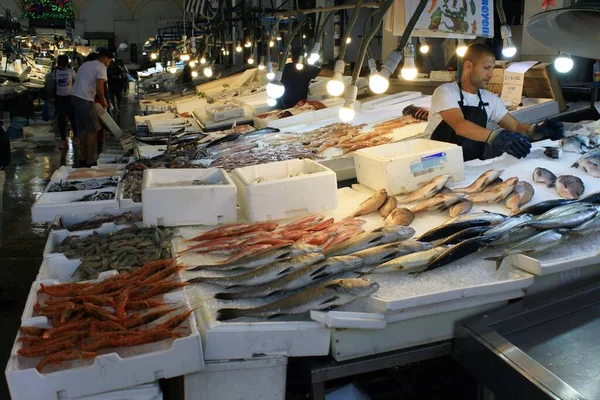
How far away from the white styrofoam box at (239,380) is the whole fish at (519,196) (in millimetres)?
1887

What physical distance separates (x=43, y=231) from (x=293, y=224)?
190 inches

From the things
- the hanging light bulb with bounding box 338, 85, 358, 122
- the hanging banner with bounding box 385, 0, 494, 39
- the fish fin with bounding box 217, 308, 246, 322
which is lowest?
the fish fin with bounding box 217, 308, 246, 322

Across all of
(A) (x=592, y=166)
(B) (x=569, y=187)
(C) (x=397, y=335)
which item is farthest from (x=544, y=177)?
(C) (x=397, y=335)

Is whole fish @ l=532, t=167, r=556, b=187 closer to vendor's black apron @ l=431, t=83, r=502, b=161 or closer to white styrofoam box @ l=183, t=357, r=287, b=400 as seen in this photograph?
vendor's black apron @ l=431, t=83, r=502, b=161

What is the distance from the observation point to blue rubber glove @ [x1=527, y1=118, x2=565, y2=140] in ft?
15.5

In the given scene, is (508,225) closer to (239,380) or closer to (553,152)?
(239,380)

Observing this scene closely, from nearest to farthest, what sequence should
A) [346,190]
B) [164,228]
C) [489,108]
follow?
[164,228], [346,190], [489,108]

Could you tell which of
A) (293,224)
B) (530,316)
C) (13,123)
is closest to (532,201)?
(530,316)

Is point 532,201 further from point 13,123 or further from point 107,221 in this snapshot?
point 13,123

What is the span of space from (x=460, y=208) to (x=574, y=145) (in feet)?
5.64

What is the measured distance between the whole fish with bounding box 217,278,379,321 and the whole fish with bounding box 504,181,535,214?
147 centimetres

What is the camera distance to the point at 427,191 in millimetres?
3973

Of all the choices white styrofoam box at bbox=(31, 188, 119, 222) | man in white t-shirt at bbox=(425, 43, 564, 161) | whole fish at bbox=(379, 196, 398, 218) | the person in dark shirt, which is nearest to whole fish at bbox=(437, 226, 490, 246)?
whole fish at bbox=(379, 196, 398, 218)

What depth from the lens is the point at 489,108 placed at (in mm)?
4945
